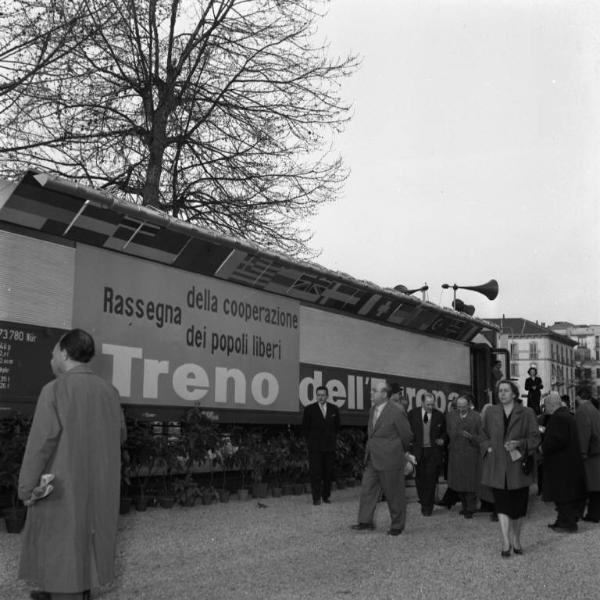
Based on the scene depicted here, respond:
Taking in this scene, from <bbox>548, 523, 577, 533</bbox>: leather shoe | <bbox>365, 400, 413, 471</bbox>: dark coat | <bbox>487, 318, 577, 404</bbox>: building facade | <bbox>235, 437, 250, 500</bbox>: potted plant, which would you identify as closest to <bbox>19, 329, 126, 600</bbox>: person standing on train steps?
<bbox>365, 400, 413, 471</bbox>: dark coat

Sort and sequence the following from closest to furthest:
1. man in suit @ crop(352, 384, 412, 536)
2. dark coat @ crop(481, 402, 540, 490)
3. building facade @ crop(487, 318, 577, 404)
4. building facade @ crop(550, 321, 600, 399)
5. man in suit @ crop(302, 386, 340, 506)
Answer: dark coat @ crop(481, 402, 540, 490) → man in suit @ crop(352, 384, 412, 536) → man in suit @ crop(302, 386, 340, 506) → building facade @ crop(487, 318, 577, 404) → building facade @ crop(550, 321, 600, 399)

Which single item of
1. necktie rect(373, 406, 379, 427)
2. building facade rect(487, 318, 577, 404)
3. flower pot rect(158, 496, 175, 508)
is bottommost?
flower pot rect(158, 496, 175, 508)

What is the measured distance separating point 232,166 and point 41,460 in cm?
1485

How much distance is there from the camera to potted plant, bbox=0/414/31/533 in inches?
339

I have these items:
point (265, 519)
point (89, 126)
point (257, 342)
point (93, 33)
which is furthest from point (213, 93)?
point (265, 519)

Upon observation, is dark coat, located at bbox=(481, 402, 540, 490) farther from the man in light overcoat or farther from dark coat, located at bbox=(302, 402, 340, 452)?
dark coat, located at bbox=(302, 402, 340, 452)

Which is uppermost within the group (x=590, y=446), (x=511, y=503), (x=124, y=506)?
(x=590, y=446)

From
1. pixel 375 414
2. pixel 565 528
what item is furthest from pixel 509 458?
pixel 565 528

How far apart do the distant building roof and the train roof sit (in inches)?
4106

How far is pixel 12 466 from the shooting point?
341 inches

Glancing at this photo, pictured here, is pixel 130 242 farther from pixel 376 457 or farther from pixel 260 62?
pixel 260 62

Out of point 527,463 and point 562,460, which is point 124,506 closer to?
point 527,463

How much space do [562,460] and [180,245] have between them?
18.3ft

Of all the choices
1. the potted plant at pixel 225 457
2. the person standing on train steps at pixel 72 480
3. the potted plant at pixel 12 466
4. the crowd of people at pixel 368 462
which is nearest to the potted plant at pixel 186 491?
the potted plant at pixel 225 457
